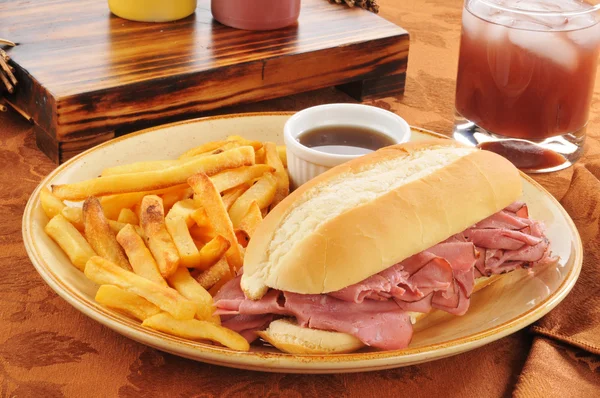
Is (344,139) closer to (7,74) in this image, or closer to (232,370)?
(232,370)

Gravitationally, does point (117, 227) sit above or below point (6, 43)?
below

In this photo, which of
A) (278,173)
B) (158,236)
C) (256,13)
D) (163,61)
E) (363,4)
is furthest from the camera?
(363,4)

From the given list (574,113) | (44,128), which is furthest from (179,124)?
(574,113)

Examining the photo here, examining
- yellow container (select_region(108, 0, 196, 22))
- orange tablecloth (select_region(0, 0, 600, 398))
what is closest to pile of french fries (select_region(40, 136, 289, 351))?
orange tablecloth (select_region(0, 0, 600, 398))

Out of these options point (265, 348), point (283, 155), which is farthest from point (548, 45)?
point (265, 348)

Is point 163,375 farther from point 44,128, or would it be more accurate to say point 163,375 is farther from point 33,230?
point 44,128

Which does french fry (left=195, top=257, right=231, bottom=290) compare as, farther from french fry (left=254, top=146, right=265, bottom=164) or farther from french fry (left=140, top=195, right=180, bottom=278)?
french fry (left=254, top=146, right=265, bottom=164)
